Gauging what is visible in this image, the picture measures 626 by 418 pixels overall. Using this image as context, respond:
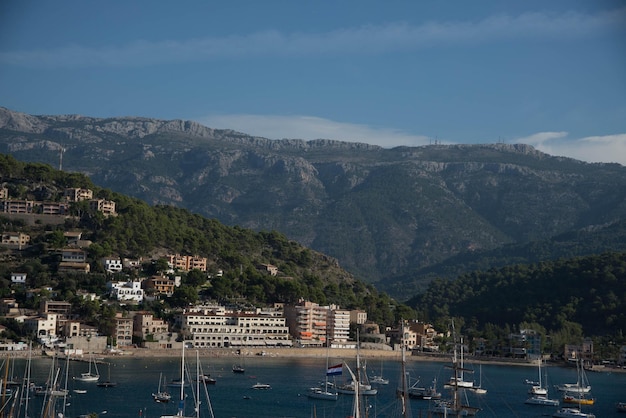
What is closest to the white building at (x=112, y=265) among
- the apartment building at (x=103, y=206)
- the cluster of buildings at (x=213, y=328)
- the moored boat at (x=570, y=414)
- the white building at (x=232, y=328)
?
the cluster of buildings at (x=213, y=328)

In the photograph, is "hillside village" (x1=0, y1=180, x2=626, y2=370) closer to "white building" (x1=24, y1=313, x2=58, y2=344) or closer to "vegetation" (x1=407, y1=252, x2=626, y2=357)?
"white building" (x1=24, y1=313, x2=58, y2=344)

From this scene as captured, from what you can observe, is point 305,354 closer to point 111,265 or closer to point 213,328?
point 213,328

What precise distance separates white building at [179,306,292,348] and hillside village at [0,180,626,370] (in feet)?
0.30

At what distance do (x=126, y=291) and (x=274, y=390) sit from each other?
35.1m

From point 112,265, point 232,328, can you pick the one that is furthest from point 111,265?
point 232,328

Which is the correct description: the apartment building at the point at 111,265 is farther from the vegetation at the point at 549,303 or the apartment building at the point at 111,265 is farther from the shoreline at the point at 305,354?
the vegetation at the point at 549,303

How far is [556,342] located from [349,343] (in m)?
21.9

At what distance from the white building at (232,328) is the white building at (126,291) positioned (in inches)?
191

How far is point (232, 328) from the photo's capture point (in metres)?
99.9

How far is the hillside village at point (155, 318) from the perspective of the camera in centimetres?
8912

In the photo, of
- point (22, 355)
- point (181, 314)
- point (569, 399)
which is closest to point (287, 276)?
point (181, 314)

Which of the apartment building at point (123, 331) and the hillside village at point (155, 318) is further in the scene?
the apartment building at point (123, 331)

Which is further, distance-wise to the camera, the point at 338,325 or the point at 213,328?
the point at 338,325

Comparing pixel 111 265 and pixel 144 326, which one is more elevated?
pixel 111 265
